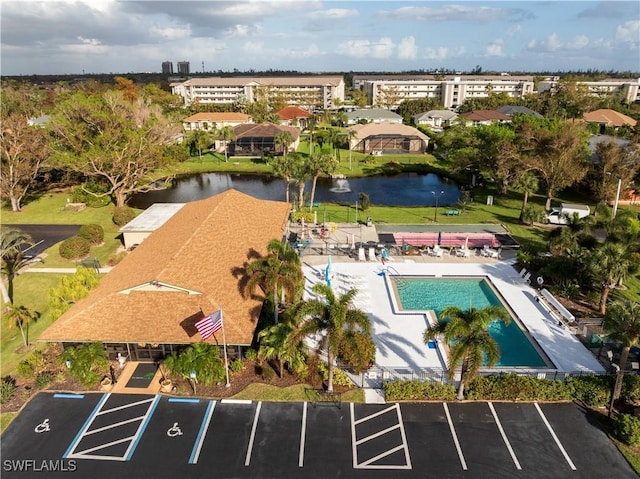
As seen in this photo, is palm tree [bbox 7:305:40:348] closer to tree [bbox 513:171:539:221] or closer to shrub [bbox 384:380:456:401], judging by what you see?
shrub [bbox 384:380:456:401]

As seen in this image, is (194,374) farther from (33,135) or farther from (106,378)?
(33,135)

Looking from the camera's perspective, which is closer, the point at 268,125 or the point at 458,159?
the point at 458,159

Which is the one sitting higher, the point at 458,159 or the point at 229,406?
the point at 458,159

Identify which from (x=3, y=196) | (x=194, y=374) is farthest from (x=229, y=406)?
(x=3, y=196)

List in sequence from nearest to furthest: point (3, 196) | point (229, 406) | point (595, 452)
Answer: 1. point (595, 452)
2. point (229, 406)
3. point (3, 196)

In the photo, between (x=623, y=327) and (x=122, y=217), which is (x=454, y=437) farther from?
(x=122, y=217)
